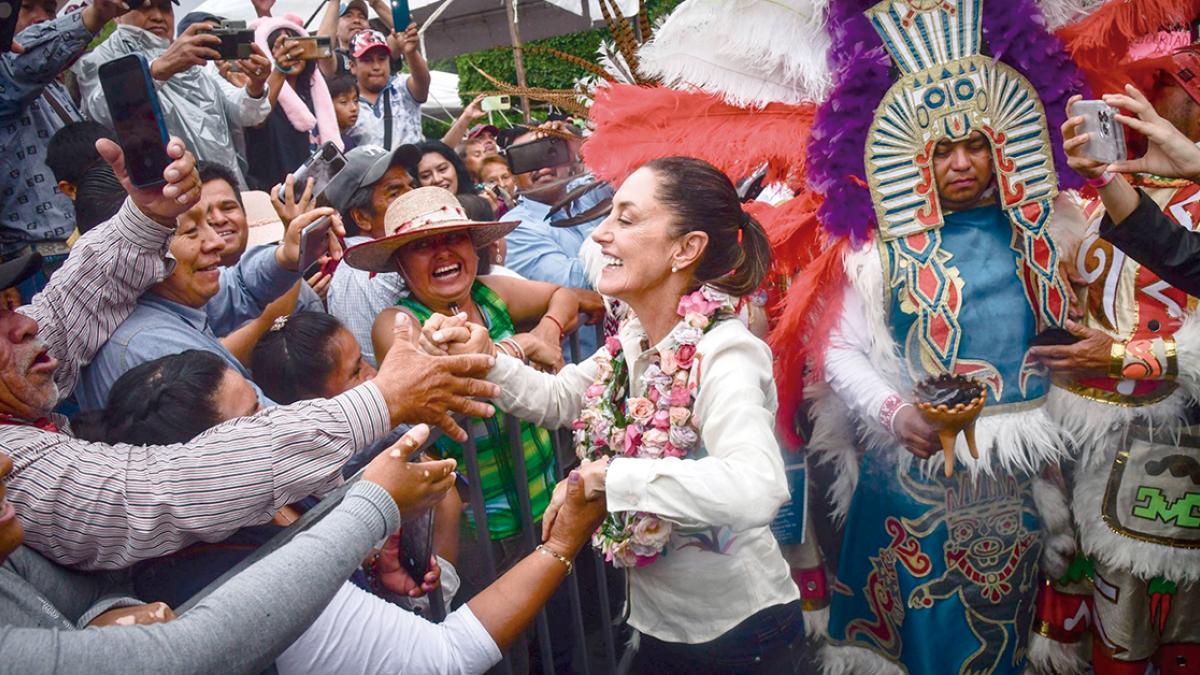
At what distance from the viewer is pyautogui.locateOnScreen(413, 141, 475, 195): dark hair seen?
157 inches

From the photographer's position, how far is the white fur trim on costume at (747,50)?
109 inches

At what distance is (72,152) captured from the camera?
357cm

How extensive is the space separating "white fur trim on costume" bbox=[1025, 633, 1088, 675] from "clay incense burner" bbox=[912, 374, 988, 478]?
101cm

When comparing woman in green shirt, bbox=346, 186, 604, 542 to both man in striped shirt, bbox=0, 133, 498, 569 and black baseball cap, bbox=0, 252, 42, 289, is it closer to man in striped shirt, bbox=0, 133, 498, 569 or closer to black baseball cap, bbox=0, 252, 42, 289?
man in striped shirt, bbox=0, 133, 498, 569

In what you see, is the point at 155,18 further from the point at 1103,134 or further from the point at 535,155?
the point at 1103,134

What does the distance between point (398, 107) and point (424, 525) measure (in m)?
4.72

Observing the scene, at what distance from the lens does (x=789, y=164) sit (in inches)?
114

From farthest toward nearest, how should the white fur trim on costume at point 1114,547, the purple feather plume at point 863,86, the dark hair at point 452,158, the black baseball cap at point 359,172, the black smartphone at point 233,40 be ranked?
the dark hair at point 452,158 → the black smartphone at point 233,40 → the black baseball cap at point 359,172 → the white fur trim on costume at point 1114,547 → the purple feather plume at point 863,86

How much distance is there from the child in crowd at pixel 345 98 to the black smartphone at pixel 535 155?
1.31 metres

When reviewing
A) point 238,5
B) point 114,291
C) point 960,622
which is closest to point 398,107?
point 238,5

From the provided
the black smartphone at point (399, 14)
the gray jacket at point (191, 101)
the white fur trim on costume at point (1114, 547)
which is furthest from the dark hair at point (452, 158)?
the white fur trim on costume at point (1114, 547)

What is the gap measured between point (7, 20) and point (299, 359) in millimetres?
1450

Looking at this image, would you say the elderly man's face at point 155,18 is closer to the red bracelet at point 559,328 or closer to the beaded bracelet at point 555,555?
the red bracelet at point 559,328

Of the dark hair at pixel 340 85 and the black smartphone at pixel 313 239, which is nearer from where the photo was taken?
the black smartphone at pixel 313 239
